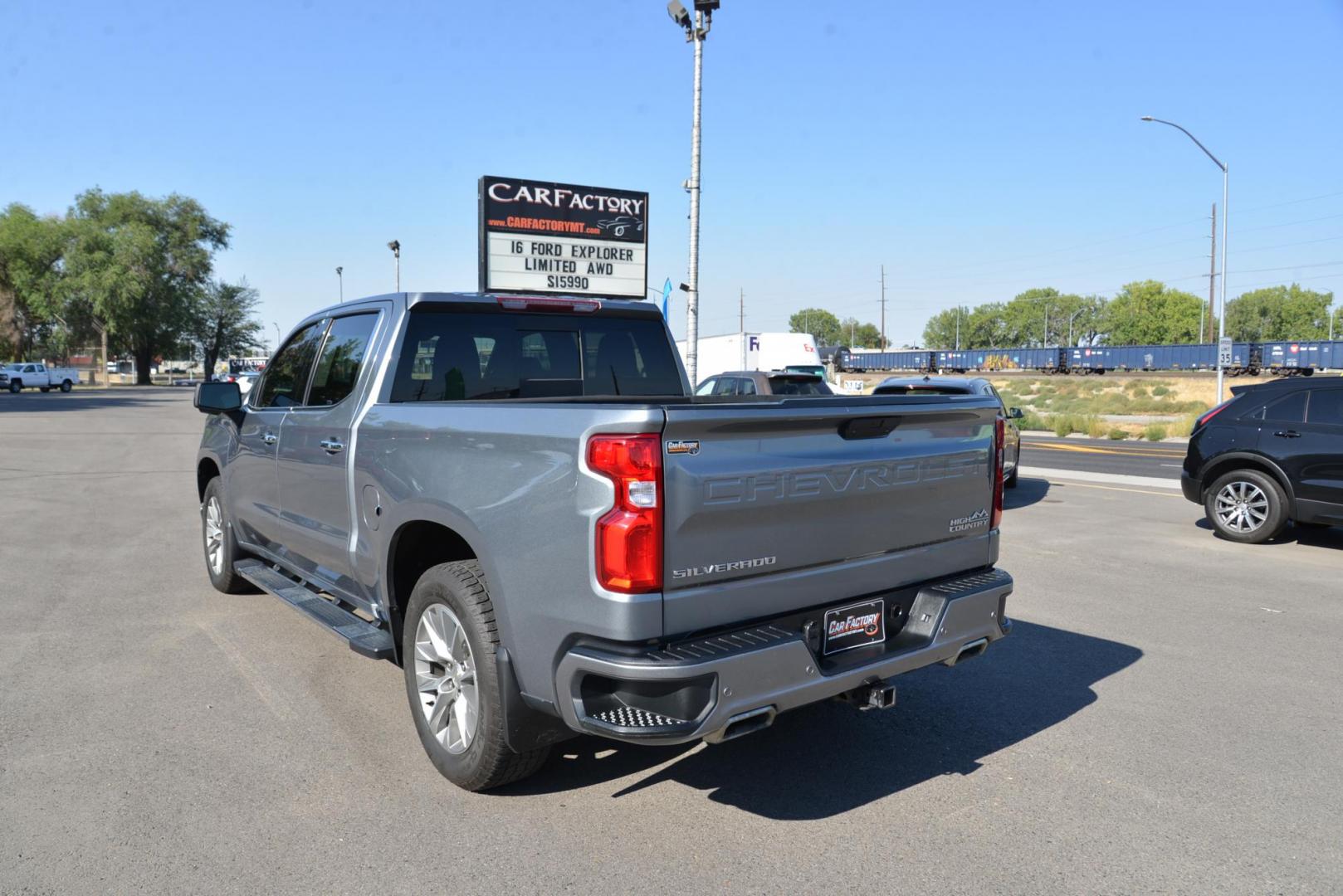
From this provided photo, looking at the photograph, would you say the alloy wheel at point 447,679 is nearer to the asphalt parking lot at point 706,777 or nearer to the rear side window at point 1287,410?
the asphalt parking lot at point 706,777

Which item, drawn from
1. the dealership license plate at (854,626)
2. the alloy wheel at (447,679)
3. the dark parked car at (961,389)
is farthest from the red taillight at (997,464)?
the dark parked car at (961,389)

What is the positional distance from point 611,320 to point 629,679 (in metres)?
2.84

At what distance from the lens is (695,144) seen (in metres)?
20.5

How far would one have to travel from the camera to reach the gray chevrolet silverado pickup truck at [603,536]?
3.03m

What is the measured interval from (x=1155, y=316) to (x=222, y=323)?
131 m

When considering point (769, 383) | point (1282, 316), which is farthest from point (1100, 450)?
point (1282, 316)

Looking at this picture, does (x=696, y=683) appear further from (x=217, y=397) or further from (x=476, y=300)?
(x=217, y=397)

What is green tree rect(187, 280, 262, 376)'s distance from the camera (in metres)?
78.3

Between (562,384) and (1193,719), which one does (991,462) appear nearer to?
(1193,719)

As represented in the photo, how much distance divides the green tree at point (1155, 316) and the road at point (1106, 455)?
449ft

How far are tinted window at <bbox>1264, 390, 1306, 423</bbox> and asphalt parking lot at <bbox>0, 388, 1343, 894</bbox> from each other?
2956 mm

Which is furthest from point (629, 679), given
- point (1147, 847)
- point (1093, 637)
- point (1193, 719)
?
point (1093, 637)

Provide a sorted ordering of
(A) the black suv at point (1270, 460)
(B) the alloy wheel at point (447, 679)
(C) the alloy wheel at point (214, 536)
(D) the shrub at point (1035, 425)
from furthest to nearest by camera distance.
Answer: (D) the shrub at point (1035, 425)
(A) the black suv at point (1270, 460)
(C) the alloy wheel at point (214, 536)
(B) the alloy wheel at point (447, 679)

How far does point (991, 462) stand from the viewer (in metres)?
4.27
